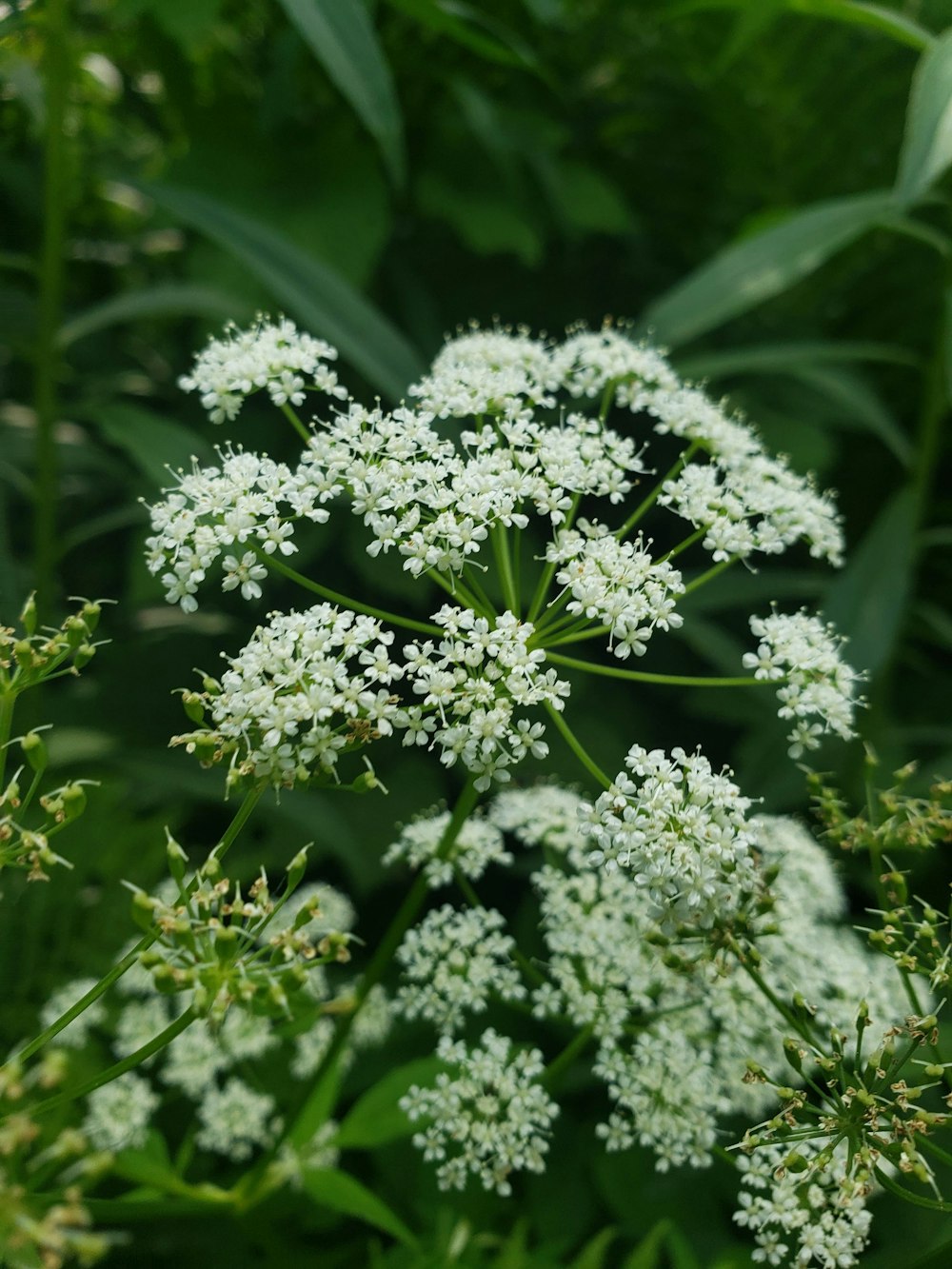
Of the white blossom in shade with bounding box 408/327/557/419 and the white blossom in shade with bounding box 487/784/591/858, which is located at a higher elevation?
the white blossom in shade with bounding box 408/327/557/419

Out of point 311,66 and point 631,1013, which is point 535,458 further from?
point 311,66

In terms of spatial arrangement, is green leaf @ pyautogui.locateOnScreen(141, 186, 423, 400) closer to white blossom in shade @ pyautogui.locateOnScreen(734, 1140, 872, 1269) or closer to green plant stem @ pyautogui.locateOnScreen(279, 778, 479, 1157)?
green plant stem @ pyautogui.locateOnScreen(279, 778, 479, 1157)

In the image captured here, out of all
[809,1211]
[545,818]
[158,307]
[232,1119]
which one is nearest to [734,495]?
[545,818]

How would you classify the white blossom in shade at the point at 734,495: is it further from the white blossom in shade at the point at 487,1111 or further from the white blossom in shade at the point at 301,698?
the white blossom in shade at the point at 487,1111

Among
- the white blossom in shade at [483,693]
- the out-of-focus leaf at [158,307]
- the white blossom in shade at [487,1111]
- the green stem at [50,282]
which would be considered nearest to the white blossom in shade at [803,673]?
the white blossom in shade at [483,693]

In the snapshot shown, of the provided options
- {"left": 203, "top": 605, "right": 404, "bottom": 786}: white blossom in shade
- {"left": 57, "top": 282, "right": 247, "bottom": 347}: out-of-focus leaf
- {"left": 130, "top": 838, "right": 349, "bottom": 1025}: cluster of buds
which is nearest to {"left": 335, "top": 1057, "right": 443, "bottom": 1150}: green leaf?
{"left": 130, "top": 838, "right": 349, "bottom": 1025}: cluster of buds

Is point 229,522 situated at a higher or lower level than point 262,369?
lower

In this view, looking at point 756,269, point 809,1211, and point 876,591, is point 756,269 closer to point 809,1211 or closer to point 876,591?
point 876,591
